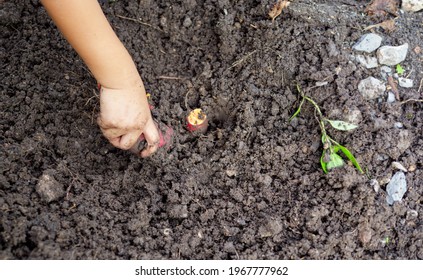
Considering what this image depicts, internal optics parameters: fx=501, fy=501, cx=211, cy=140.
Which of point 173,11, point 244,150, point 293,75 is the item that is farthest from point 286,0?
point 244,150

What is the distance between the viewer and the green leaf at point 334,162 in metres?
1.78

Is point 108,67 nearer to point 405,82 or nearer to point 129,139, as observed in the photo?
point 129,139

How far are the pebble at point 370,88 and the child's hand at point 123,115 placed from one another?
819mm

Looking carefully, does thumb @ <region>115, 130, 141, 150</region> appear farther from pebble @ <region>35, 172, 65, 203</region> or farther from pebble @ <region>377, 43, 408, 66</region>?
pebble @ <region>377, 43, 408, 66</region>

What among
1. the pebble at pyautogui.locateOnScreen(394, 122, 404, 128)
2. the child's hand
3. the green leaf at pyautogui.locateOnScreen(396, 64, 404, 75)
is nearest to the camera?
the child's hand

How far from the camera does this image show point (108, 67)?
1.57 meters

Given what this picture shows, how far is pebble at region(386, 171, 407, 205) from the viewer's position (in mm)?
1756

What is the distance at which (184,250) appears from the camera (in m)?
1.65

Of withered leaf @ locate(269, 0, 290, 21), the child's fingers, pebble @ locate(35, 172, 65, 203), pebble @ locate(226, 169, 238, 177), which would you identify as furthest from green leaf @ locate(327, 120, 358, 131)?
pebble @ locate(35, 172, 65, 203)

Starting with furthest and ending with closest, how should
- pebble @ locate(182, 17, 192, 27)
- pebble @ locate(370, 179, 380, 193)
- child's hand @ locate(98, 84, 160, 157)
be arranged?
pebble @ locate(182, 17, 192, 27), pebble @ locate(370, 179, 380, 193), child's hand @ locate(98, 84, 160, 157)

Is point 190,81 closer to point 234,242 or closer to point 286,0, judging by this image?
point 286,0

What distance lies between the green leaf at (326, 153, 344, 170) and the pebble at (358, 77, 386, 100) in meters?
0.28

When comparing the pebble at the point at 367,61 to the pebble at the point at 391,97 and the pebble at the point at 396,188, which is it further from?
the pebble at the point at 396,188

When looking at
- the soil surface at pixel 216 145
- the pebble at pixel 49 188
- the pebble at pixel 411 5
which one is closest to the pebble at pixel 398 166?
the soil surface at pixel 216 145
